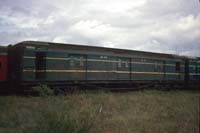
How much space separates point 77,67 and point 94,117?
8793mm

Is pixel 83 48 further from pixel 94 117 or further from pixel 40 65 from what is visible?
pixel 94 117

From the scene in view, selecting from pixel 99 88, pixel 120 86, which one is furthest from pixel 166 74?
pixel 99 88

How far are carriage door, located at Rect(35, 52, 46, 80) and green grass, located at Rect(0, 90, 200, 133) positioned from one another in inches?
111

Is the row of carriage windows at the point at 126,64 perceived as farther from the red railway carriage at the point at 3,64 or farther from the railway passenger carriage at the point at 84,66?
the red railway carriage at the point at 3,64

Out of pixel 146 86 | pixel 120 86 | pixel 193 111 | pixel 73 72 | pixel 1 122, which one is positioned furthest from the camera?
pixel 146 86

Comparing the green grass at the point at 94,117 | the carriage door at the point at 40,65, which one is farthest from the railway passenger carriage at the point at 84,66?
the green grass at the point at 94,117

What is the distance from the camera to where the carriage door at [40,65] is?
1586 centimetres

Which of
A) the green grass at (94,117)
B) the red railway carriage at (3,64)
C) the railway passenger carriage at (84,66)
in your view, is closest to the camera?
the green grass at (94,117)

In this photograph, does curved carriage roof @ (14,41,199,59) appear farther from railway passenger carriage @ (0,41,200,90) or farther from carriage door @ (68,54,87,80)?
carriage door @ (68,54,87,80)

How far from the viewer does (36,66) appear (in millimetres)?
15883

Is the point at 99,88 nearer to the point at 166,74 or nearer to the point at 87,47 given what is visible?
the point at 87,47

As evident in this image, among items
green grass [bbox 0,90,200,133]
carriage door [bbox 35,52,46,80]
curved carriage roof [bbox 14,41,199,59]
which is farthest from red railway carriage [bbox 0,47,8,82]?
green grass [bbox 0,90,200,133]

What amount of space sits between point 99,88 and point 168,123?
982 cm

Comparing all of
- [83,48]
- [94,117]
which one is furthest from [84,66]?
[94,117]
